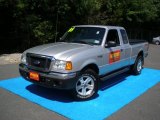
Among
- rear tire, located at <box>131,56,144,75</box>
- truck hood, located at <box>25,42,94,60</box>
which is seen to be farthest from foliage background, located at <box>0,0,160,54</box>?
truck hood, located at <box>25,42,94,60</box>

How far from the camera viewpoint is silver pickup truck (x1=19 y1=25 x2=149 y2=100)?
5.29m

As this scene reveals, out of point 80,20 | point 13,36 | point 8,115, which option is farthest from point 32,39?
point 8,115

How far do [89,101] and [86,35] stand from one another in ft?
6.69

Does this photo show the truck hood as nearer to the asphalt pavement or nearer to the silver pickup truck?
the silver pickup truck

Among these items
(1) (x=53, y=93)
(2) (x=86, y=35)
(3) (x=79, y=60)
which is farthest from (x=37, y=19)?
(3) (x=79, y=60)

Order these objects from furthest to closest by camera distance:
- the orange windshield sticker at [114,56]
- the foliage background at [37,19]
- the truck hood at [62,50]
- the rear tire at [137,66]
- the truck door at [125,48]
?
the foliage background at [37,19], the rear tire at [137,66], the truck door at [125,48], the orange windshield sticker at [114,56], the truck hood at [62,50]

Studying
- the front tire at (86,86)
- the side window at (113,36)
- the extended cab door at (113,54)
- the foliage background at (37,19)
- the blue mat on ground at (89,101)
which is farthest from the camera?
the foliage background at (37,19)

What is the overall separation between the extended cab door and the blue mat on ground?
663 mm

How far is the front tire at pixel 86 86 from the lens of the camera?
565cm

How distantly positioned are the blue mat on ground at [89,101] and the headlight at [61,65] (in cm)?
91

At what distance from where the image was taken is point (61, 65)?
5.26m

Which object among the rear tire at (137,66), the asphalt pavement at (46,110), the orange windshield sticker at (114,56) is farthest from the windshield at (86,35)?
the rear tire at (137,66)

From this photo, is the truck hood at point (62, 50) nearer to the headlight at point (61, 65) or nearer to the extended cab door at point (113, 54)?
the headlight at point (61, 65)

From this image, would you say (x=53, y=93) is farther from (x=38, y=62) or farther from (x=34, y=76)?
(x=38, y=62)
